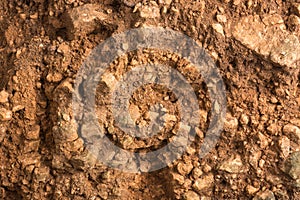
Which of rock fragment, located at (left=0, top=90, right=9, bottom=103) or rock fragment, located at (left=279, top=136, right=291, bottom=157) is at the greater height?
rock fragment, located at (left=279, top=136, right=291, bottom=157)

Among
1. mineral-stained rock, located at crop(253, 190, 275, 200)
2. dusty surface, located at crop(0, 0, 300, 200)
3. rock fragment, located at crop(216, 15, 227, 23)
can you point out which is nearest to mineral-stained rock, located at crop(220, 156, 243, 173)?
dusty surface, located at crop(0, 0, 300, 200)

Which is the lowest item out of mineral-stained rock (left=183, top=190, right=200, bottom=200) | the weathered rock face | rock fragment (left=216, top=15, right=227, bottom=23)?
mineral-stained rock (left=183, top=190, right=200, bottom=200)

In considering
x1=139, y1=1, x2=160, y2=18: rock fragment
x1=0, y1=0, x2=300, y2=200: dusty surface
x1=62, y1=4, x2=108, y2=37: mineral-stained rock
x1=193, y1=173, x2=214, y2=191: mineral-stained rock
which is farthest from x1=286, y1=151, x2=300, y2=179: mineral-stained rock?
x1=62, y1=4, x2=108, y2=37: mineral-stained rock

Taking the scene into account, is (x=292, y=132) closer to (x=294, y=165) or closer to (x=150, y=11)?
(x=294, y=165)

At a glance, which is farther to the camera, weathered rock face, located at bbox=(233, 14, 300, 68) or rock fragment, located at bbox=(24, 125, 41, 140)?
rock fragment, located at bbox=(24, 125, 41, 140)

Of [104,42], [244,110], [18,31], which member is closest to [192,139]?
[244,110]

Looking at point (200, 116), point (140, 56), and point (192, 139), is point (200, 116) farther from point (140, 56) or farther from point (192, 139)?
point (140, 56)

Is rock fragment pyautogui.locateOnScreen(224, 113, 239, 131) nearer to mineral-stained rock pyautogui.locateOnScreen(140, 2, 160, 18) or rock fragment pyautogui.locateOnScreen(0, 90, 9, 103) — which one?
mineral-stained rock pyautogui.locateOnScreen(140, 2, 160, 18)

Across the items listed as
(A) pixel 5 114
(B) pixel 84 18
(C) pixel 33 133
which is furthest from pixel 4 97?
(B) pixel 84 18
